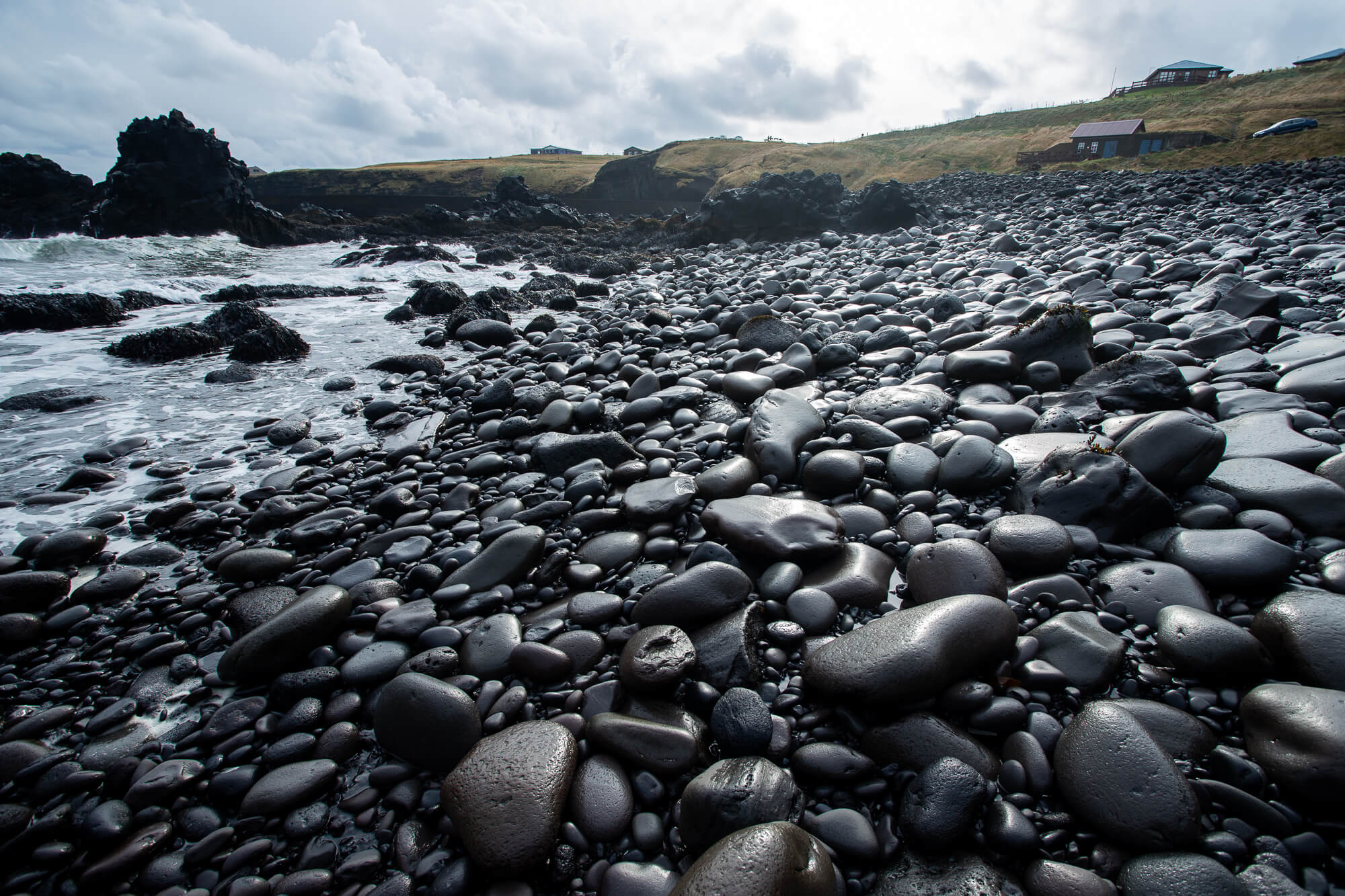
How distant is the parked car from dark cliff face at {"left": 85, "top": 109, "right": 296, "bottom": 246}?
132 feet

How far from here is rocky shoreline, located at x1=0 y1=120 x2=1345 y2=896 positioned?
4.90ft

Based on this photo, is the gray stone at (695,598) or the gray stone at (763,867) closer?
the gray stone at (763,867)

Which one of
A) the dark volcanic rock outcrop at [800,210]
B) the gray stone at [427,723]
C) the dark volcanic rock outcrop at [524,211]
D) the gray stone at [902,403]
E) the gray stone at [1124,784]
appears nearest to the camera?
the gray stone at [1124,784]

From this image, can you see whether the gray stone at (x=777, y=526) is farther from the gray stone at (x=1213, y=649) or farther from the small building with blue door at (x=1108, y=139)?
the small building with blue door at (x=1108, y=139)

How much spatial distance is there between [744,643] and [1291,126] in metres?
37.5

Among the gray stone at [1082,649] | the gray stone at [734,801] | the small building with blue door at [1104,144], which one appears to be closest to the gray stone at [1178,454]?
the gray stone at [1082,649]

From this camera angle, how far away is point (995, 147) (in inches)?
1538

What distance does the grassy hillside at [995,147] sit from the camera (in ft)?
78.6

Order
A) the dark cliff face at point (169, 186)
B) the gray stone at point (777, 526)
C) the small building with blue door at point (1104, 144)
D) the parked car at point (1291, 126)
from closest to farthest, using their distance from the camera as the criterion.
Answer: the gray stone at point (777, 526) < the dark cliff face at point (169, 186) < the parked car at point (1291, 126) < the small building with blue door at point (1104, 144)

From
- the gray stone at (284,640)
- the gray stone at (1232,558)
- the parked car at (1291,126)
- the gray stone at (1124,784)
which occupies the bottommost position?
the gray stone at (284,640)

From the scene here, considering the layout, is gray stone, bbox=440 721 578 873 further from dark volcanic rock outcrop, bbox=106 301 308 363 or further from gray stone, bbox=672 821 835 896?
dark volcanic rock outcrop, bbox=106 301 308 363

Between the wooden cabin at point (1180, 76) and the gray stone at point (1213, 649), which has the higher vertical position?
the wooden cabin at point (1180, 76)

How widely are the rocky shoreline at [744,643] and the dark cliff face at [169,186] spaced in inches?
748

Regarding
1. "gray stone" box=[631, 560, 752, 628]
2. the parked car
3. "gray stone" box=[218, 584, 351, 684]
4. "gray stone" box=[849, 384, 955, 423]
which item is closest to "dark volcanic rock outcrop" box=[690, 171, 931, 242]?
"gray stone" box=[849, 384, 955, 423]
